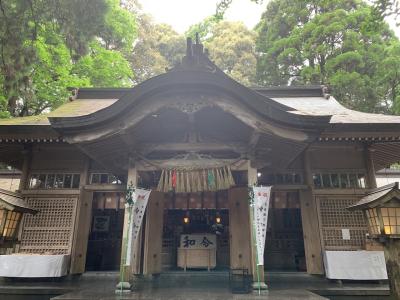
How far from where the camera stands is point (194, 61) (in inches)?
280

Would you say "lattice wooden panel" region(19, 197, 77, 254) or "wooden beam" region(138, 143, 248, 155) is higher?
"wooden beam" region(138, 143, 248, 155)

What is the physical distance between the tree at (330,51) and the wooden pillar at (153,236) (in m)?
13.0

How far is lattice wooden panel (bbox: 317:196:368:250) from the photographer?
922cm

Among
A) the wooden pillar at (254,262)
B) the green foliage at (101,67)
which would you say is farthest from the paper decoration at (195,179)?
the green foliage at (101,67)

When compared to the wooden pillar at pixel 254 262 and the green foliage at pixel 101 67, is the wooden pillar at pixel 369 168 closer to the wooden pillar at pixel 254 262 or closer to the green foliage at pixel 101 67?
the wooden pillar at pixel 254 262

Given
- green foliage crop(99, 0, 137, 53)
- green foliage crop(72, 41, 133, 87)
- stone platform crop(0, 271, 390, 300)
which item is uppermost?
green foliage crop(99, 0, 137, 53)

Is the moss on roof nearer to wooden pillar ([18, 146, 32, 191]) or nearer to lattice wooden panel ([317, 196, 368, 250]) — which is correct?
wooden pillar ([18, 146, 32, 191])

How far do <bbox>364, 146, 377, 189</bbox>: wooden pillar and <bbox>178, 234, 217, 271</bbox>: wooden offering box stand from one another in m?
6.47

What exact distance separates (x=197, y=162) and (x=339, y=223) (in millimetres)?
5203

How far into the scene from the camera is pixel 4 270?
359 inches

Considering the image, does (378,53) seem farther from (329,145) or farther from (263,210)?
(263,210)

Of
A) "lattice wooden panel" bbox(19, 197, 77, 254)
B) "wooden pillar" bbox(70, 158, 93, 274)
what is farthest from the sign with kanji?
"lattice wooden panel" bbox(19, 197, 77, 254)

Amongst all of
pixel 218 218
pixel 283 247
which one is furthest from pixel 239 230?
pixel 218 218

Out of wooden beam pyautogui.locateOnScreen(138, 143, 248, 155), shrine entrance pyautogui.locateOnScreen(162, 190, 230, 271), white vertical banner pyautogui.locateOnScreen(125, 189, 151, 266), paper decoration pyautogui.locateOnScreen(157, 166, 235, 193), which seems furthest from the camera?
shrine entrance pyautogui.locateOnScreen(162, 190, 230, 271)
